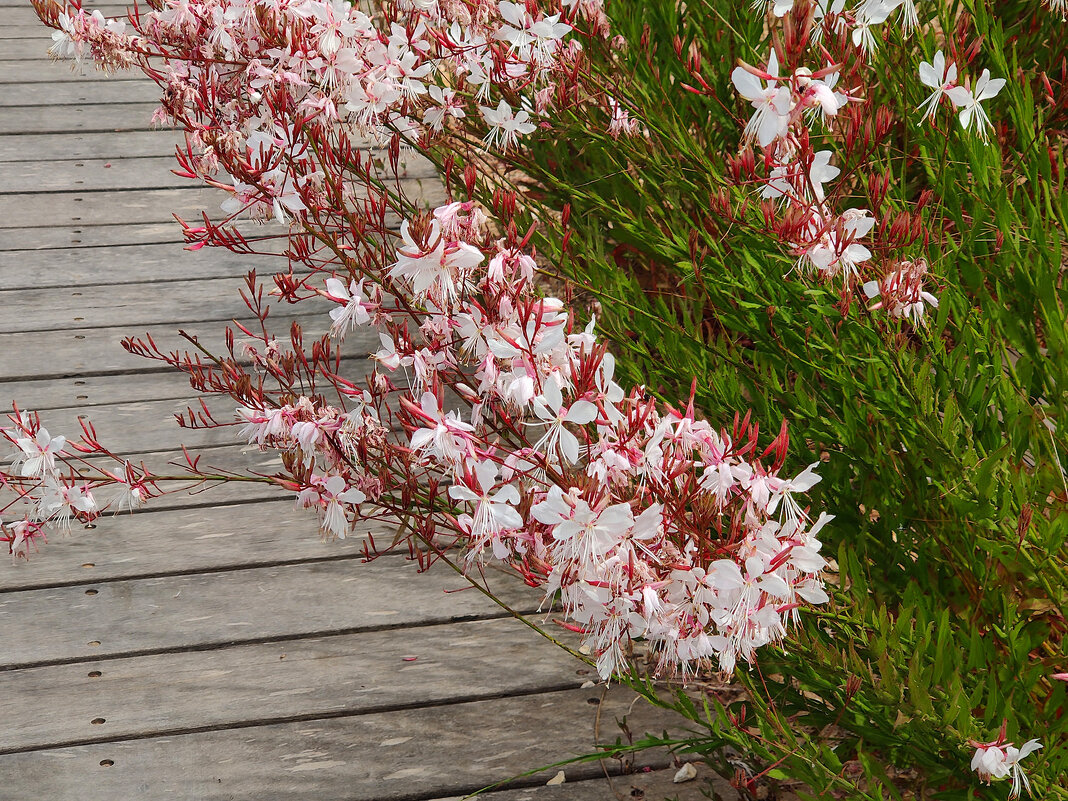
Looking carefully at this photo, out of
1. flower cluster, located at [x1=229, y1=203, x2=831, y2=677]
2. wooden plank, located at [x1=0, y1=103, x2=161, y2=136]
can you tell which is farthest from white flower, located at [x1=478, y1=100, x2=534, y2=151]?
wooden plank, located at [x1=0, y1=103, x2=161, y2=136]

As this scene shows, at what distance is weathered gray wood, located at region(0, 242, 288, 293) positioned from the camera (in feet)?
9.32

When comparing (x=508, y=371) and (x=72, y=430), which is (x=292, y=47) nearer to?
(x=508, y=371)

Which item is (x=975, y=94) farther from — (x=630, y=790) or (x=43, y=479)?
(x=43, y=479)

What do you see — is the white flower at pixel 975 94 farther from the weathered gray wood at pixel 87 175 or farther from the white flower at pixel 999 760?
the weathered gray wood at pixel 87 175

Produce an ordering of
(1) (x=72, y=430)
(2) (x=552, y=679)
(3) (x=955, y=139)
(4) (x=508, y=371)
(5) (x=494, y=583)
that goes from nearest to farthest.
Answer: (4) (x=508, y=371)
(3) (x=955, y=139)
(2) (x=552, y=679)
(5) (x=494, y=583)
(1) (x=72, y=430)

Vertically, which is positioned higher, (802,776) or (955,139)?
(955,139)

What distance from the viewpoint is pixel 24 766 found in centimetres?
165

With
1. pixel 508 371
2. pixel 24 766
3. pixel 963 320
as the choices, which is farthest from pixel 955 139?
pixel 24 766

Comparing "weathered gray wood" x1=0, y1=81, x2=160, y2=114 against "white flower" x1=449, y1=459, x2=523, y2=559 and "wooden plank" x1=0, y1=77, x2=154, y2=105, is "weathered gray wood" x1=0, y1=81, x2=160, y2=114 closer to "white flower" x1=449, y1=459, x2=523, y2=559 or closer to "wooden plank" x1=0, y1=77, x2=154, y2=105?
"wooden plank" x1=0, y1=77, x2=154, y2=105

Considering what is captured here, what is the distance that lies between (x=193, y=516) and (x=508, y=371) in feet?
4.27

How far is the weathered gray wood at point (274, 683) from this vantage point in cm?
173

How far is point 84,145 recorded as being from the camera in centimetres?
345

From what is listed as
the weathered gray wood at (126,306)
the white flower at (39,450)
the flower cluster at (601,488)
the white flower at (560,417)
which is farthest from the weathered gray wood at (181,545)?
the white flower at (560,417)

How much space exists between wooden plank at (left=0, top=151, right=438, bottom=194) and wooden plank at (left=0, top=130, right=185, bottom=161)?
0.12 ft
